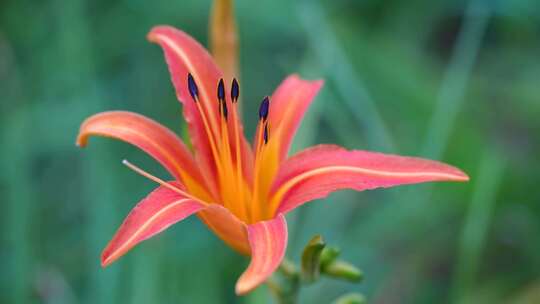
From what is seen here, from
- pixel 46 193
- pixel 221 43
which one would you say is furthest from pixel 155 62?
pixel 221 43

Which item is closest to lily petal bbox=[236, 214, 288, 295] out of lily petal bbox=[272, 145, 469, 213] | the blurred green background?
lily petal bbox=[272, 145, 469, 213]

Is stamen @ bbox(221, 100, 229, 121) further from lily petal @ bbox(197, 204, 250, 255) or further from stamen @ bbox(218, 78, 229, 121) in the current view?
lily petal @ bbox(197, 204, 250, 255)

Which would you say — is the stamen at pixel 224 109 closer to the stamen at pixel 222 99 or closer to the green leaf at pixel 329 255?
the stamen at pixel 222 99

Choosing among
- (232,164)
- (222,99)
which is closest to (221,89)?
(222,99)

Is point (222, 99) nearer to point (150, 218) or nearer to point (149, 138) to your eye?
point (149, 138)

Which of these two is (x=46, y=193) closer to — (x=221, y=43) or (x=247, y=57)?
(x=247, y=57)

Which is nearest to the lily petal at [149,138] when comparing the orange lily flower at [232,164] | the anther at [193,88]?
the orange lily flower at [232,164]
